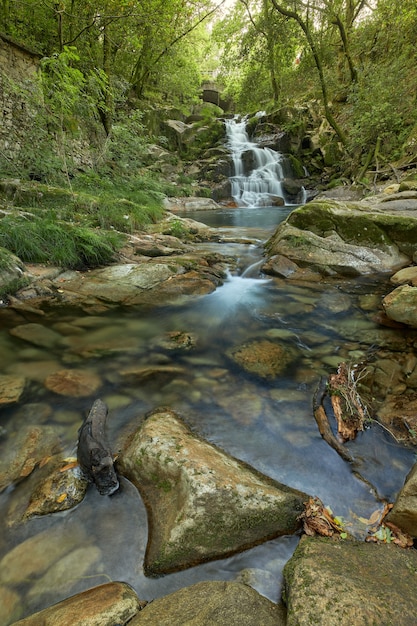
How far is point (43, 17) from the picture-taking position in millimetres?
10688

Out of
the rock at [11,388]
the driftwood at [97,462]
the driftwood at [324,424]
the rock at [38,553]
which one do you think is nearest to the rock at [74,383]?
the rock at [11,388]

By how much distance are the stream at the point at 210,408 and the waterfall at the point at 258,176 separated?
1229 centimetres

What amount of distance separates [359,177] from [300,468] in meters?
13.9

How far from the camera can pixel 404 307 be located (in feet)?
10.7

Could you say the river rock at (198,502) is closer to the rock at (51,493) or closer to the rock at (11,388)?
the rock at (51,493)

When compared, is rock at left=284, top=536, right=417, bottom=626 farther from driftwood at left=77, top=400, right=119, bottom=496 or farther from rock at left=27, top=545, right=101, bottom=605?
driftwood at left=77, top=400, right=119, bottom=496

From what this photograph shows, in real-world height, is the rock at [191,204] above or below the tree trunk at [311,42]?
below

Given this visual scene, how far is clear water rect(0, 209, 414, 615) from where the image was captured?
1.41m

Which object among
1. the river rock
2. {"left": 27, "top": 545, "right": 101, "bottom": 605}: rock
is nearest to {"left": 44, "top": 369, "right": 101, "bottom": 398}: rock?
the river rock

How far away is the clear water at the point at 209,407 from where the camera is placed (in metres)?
1.41

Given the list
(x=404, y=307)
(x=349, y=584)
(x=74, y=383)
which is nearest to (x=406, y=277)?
(x=404, y=307)

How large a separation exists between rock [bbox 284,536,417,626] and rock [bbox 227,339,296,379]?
1573 mm

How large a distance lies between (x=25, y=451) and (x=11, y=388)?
73 cm

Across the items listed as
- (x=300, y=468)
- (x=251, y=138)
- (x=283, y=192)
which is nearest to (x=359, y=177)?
(x=283, y=192)
